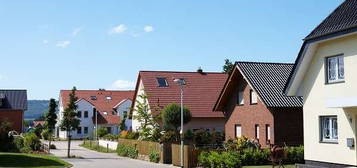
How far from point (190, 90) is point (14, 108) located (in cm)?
2819

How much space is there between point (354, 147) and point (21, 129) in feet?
172

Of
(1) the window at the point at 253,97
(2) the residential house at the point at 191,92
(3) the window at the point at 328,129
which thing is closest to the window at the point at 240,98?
(1) the window at the point at 253,97

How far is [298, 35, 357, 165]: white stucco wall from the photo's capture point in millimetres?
19750

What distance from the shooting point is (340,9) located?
2169 centimetres

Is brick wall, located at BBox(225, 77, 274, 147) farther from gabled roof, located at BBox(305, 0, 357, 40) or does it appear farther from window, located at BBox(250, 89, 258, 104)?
gabled roof, located at BBox(305, 0, 357, 40)

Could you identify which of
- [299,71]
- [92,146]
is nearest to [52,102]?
→ [92,146]

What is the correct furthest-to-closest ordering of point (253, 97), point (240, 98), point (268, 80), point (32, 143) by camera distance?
point (32, 143) < point (240, 98) < point (253, 97) < point (268, 80)

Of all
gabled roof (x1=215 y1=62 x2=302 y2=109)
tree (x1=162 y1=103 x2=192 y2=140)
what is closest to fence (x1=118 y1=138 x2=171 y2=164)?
tree (x1=162 y1=103 x2=192 y2=140)

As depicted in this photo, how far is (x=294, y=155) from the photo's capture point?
2708 centimetres

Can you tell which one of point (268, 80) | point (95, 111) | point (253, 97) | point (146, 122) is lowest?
point (146, 122)

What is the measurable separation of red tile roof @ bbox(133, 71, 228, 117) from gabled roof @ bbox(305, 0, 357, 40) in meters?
22.9

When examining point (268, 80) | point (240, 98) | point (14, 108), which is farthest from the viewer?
point (14, 108)

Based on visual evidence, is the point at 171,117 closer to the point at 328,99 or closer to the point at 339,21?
the point at 328,99

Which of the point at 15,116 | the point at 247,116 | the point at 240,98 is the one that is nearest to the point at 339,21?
the point at 247,116
